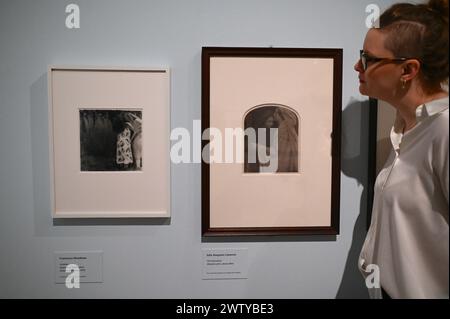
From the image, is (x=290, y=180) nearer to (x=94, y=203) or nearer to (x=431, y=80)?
(x=431, y=80)

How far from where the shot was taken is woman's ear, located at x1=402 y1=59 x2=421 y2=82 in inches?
19.3

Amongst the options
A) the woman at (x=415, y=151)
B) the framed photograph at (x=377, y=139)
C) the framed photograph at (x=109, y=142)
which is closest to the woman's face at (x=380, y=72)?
the woman at (x=415, y=151)

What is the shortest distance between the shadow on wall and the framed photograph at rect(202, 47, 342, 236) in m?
0.03

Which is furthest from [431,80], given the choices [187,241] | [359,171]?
[187,241]

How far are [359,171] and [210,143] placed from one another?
0.35 m

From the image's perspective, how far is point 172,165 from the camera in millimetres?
693

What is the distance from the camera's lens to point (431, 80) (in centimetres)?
48

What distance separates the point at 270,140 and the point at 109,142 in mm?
353

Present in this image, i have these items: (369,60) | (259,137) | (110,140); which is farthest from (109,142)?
(369,60)

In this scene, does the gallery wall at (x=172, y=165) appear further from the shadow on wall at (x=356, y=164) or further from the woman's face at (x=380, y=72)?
the woman's face at (x=380, y=72)

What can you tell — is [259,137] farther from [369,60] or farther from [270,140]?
[369,60]

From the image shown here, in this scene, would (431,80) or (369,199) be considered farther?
(369,199)

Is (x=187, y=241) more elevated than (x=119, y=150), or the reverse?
(x=119, y=150)
